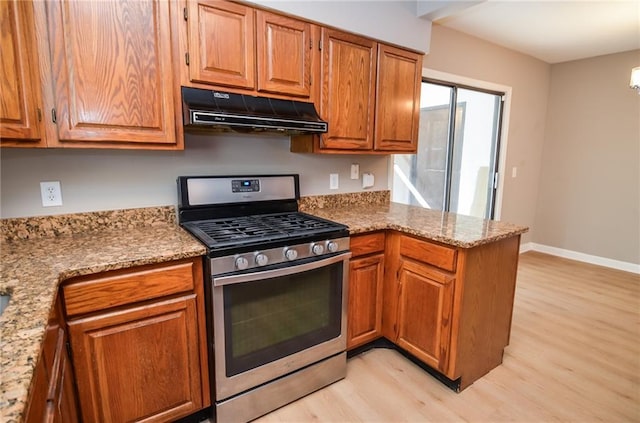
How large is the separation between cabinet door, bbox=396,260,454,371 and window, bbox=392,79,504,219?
124 cm

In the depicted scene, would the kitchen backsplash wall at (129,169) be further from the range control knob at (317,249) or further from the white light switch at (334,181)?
the range control knob at (317,249)

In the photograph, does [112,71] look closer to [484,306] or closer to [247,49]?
[247,49]

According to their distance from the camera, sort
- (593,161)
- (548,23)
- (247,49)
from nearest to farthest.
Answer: (247,49) → (548,23) → (593,161)

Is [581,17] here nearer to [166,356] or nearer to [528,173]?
[528,173]

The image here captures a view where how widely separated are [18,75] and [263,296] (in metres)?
1.32

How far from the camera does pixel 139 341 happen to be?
1400 mm

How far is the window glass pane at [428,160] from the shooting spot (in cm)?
318

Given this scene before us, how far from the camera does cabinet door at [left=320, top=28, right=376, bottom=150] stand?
2.04 m

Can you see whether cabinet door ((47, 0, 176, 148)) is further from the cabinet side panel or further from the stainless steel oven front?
the cabinet side panel

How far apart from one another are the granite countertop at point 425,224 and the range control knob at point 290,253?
395 mm

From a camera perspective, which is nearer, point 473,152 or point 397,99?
point 397,99

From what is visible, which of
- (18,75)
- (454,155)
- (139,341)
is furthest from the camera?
(454,155)

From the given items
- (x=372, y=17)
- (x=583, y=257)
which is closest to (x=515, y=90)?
(x=583, y=257)

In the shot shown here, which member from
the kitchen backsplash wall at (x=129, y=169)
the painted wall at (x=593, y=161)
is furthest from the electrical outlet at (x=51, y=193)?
the painted wall at (x=593, y=161)
